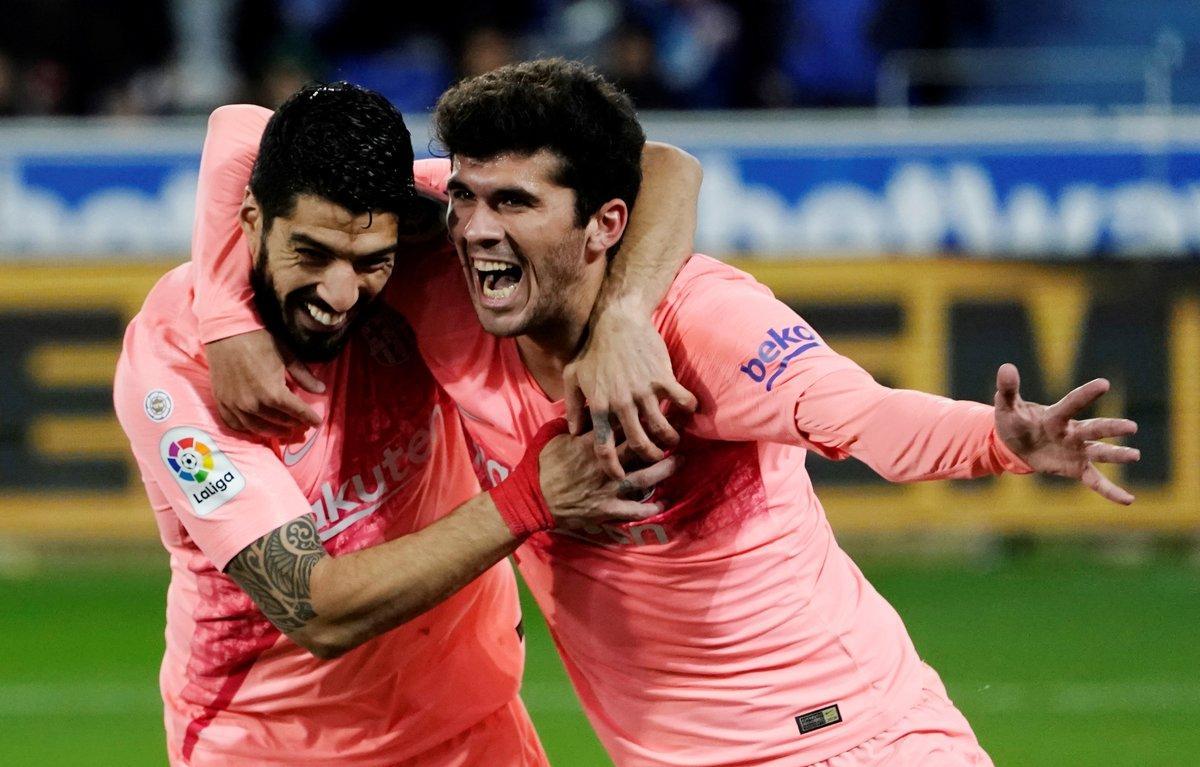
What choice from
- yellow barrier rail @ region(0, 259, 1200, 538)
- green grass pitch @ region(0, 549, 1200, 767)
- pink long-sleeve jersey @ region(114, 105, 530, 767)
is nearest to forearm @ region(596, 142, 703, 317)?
pink long-sleeve jersey @ region(114, 105, 530, 767)

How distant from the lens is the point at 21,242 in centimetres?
1038

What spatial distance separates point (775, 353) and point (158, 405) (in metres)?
1.46

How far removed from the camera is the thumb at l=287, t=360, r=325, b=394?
4070 mm

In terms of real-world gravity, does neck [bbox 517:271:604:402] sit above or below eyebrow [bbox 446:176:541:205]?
below

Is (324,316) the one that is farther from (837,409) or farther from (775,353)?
(837,409)

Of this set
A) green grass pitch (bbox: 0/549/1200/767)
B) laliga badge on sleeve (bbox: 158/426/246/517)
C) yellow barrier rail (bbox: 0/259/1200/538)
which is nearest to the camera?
laliga badge on sleeve (bbox: 158/426/246/517)

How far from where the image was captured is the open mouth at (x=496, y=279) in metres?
3.80

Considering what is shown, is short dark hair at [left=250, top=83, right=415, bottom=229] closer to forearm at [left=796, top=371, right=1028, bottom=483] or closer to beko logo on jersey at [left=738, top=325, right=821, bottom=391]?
beko logo on jersey at [left=738, top=325, right=821, bottom=391]

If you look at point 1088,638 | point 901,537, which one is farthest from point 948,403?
point 901,537

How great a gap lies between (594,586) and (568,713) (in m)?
4.01

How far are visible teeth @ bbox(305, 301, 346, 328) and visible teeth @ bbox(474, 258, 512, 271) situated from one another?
35cm

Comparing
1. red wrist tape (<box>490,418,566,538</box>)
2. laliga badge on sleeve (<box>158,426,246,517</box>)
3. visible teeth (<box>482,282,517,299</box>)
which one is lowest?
red wrist tape (<box>490,418,566,538</box>)

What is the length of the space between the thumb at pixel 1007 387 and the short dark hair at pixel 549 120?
1.20 meters

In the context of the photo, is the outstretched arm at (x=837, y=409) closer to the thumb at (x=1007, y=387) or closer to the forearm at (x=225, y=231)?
the thumb at (x=1007, y=387)
